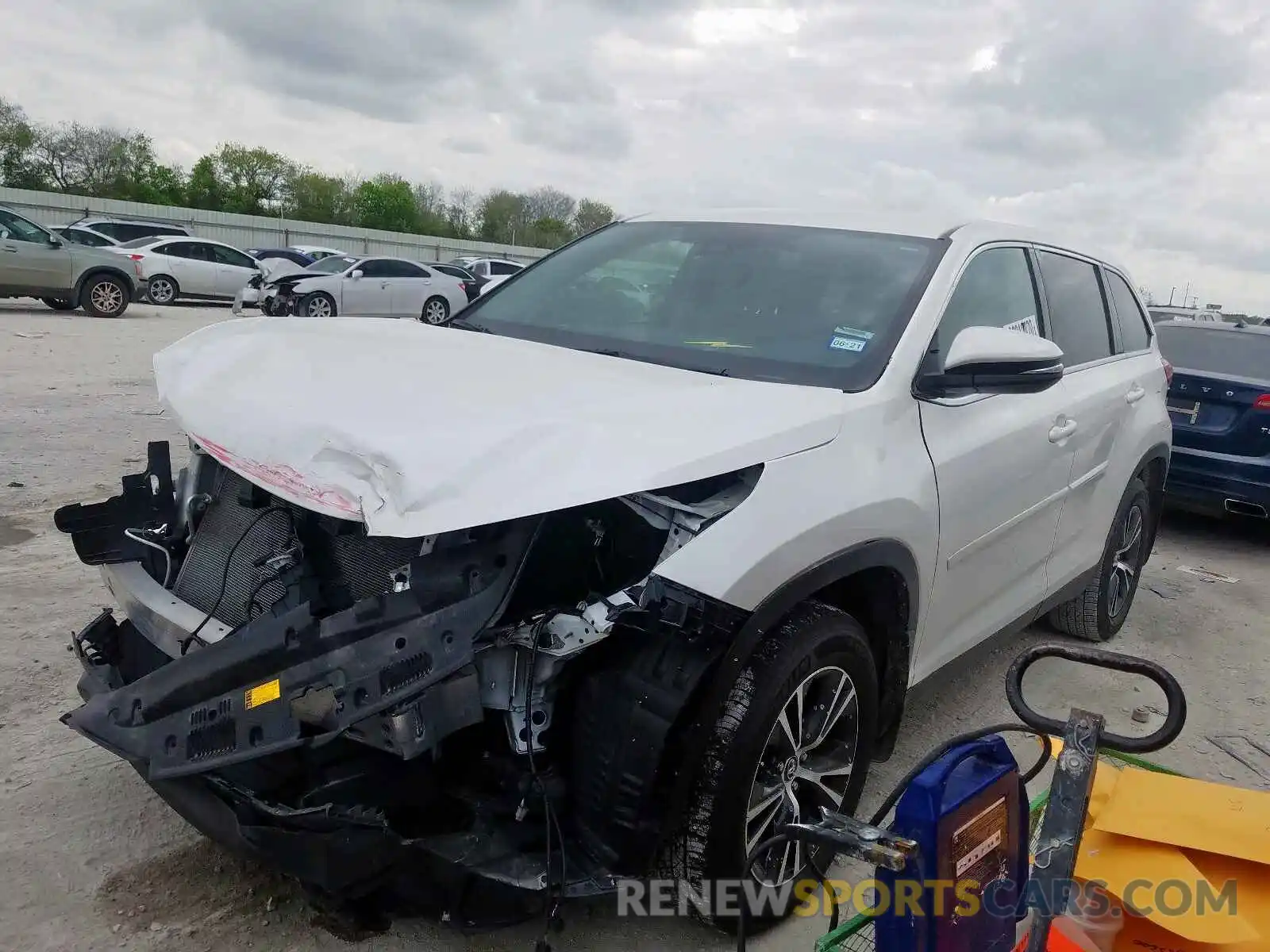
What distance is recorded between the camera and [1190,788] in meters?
2.00

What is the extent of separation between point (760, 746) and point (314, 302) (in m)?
18.0

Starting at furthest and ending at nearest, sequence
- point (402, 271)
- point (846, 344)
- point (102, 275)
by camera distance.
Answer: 1. point (402, 271)
2. point (102, 275)
3. point (846, 344)

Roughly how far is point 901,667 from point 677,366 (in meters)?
1.11

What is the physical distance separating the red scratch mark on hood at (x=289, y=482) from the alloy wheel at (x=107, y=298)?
15.9 meters

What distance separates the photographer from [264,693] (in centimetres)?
200

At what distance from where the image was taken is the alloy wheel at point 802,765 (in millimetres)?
2398

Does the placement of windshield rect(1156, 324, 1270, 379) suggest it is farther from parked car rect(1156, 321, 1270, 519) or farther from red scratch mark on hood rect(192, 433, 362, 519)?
red scratch mark on hood rect(192, 433, 362, 519)

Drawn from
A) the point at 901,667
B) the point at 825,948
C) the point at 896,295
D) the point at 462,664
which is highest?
the point at 896,295

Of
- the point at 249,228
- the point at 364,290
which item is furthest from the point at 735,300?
the point at 249,228

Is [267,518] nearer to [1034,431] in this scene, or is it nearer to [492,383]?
[492,383]

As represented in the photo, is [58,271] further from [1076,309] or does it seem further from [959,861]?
[959,861]

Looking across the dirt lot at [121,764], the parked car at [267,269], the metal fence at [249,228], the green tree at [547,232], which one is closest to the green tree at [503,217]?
the green tree at [547,232]

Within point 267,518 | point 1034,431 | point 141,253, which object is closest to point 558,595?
point 267,518

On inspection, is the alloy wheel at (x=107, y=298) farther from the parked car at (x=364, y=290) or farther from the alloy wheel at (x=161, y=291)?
the alloy wheel at (x=161, y=291)
